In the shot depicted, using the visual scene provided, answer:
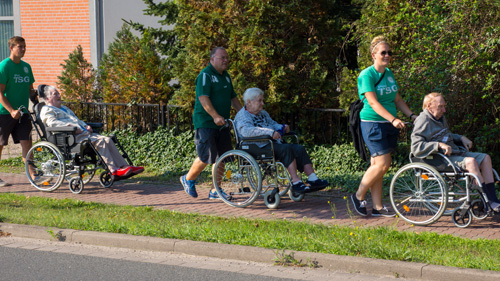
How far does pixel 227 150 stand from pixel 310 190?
4.44 feet

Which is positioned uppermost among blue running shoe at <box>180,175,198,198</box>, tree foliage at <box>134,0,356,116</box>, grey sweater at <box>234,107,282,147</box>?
tree foliage at <box>134,0,356,116</box>

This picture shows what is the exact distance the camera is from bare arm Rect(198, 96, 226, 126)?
7.80 m

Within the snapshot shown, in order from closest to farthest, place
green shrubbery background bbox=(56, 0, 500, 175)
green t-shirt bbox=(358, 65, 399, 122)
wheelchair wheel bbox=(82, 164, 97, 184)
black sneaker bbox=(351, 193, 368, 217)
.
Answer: green t-shirt bbox=(358, 65, 399, 122) → black sneaker bbox=(351, 193, 368, 217) → green shrubbery background bbox=(56, 0, 500, 175) → wheelchair wheel bbox=(82, 164, 97, 184)

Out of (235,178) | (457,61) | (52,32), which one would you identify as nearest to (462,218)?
(235,178)

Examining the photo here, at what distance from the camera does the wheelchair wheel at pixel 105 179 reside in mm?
9227

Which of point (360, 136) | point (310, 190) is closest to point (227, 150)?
point (310, 190)

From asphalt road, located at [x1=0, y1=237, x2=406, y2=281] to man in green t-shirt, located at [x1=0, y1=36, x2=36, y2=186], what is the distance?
3505 millimetres

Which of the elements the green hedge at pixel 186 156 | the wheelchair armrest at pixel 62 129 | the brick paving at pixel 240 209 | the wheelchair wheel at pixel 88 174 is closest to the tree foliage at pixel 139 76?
the green hedge at pixel 186 156

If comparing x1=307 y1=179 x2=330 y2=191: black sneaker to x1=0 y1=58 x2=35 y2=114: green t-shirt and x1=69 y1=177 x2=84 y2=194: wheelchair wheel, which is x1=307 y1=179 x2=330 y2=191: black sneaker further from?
x1=0 y1=58 x2=35 y2=114: green t-shirt

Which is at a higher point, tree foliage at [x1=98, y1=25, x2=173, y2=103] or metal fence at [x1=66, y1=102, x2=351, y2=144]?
tree foliage at [x1=98, y1=25, x2=173, y2=103]

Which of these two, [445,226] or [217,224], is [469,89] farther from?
[217,224]

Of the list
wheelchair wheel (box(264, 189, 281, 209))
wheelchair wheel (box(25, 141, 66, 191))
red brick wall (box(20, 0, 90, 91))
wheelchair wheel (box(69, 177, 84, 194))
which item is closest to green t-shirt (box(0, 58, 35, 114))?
wheelchair wheel (box(25, 141, 66, 191))

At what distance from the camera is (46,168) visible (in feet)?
30.0

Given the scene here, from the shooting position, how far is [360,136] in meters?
7.32
